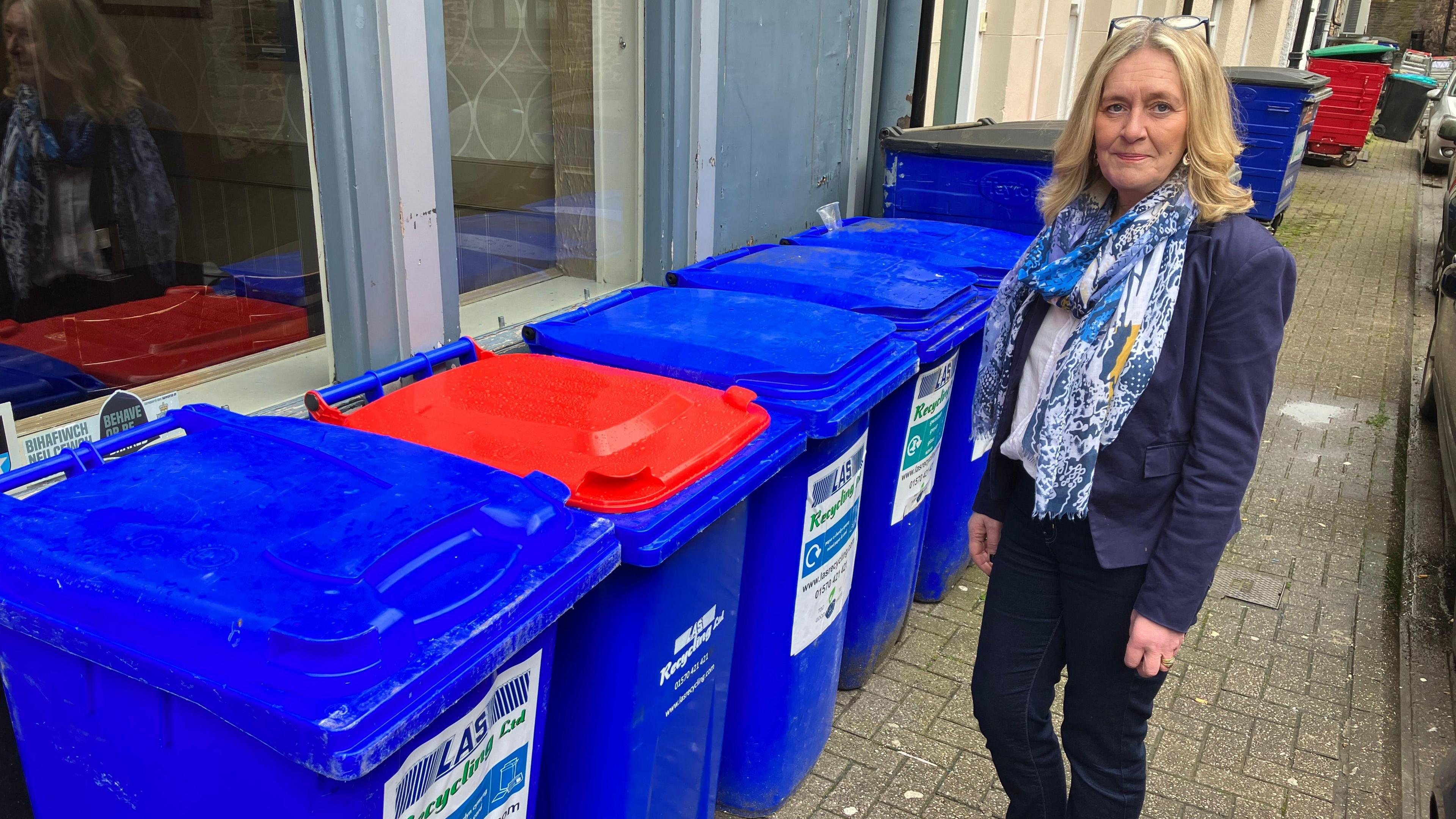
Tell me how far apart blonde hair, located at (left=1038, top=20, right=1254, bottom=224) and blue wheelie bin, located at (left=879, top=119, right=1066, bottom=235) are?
8.50ft

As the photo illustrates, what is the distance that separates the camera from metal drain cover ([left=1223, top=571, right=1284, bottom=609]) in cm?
400

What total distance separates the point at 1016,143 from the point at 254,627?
13.7ft

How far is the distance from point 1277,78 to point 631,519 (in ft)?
33.9

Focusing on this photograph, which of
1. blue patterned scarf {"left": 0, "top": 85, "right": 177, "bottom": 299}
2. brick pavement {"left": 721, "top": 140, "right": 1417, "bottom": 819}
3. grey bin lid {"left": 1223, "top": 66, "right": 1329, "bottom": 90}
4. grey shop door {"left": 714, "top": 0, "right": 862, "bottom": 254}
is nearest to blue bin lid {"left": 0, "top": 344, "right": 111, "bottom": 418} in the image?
blue patterned scarf {"left": 0, "top": 85, "right": 177, "bottom": 299}

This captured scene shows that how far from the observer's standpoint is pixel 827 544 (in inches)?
101

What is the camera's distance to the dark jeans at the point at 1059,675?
193 cm

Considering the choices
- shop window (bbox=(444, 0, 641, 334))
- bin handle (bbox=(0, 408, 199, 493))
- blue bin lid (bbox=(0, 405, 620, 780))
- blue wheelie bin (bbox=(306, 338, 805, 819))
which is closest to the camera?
blue bin lid (bbox=(0, 405, 620, 780))

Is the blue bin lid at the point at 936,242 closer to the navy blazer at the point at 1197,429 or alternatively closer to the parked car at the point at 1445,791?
the navy blazer at the point at 1197,429

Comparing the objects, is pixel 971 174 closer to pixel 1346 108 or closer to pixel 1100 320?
pixel 1100 320

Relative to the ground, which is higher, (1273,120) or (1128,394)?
(1273,120)

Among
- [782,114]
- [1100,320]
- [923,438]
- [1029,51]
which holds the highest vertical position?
[1029,51]

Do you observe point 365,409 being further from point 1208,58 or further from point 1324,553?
point 1324,553

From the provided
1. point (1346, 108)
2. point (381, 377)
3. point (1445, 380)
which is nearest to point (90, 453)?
point (381, 377)

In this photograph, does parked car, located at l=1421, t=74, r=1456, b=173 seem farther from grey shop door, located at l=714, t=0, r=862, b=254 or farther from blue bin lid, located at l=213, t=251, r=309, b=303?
blue bin lid, located at l=213, t=251, r=309, b=303
